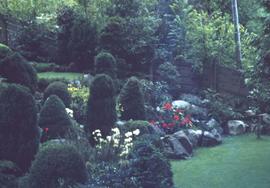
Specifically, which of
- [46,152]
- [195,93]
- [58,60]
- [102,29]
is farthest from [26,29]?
[46,152]

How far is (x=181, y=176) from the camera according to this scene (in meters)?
9.84

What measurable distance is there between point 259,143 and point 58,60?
1111 cm

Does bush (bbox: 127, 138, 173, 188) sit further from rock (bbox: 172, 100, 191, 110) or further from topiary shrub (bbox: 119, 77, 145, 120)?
rock (bbox: 172, 100, 191, 110)

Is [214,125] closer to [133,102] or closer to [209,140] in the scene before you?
[209,140]

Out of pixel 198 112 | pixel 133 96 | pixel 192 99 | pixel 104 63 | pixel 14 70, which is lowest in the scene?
pixel 198 112

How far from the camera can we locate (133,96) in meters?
12.7

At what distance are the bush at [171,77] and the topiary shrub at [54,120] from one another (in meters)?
8.01

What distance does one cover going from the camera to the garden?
7578 millimetres

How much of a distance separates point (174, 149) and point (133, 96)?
2.07 metres

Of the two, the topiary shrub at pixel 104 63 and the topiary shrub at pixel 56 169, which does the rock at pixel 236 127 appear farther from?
the topiary shrub at pixel 56 169

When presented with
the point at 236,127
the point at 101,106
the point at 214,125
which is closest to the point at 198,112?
the point at 214,125

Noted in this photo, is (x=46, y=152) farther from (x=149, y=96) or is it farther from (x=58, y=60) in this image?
(x=58, y=60)

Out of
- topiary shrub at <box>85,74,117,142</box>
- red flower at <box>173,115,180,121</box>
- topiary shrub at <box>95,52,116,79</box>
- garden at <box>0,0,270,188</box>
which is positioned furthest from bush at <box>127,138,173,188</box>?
topiary shrub at <box>95,52,116,79</box>

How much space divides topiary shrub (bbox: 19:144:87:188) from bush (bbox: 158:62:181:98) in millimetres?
10937
